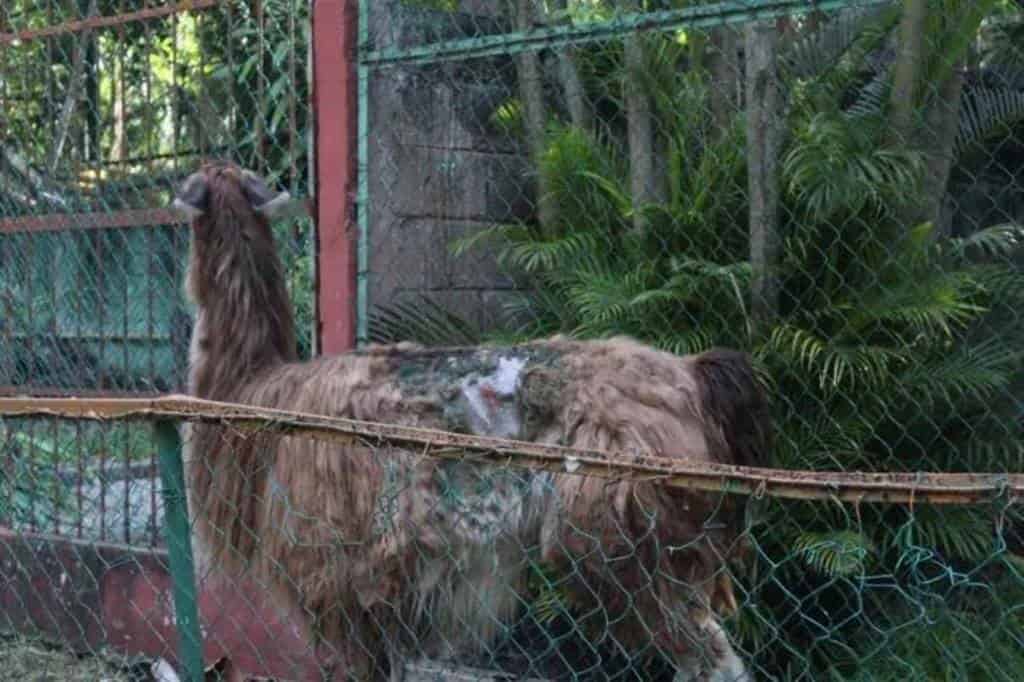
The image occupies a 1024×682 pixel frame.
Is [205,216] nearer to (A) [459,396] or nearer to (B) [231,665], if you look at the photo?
(A) [459,396]

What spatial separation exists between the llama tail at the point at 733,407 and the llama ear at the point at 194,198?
1.92 meters

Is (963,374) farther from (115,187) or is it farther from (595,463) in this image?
(115,187)

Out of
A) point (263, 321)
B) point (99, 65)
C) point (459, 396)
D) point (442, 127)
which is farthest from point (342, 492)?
point (99, 65)

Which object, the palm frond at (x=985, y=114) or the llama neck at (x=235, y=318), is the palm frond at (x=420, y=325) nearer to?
the llama neck at (x=235, y=318)

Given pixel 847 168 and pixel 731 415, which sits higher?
pixel 847 168

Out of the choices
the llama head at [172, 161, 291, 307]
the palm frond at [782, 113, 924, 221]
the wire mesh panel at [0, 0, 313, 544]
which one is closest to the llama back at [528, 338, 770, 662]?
the palm frond at [782, 113, 924, 221]

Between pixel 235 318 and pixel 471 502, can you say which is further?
pixel 235 318

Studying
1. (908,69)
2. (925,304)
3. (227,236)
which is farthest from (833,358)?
(227,236)

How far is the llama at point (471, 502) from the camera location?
436 centimetres

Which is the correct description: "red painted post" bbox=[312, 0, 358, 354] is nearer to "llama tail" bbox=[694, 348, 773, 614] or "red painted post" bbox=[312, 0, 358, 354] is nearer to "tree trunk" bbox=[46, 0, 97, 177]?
"tree trunk" bbox=[46, 0, 97, 177]

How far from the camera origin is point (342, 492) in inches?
185

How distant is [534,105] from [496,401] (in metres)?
2.06

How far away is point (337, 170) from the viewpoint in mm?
6055

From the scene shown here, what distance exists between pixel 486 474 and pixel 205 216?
157 cm
